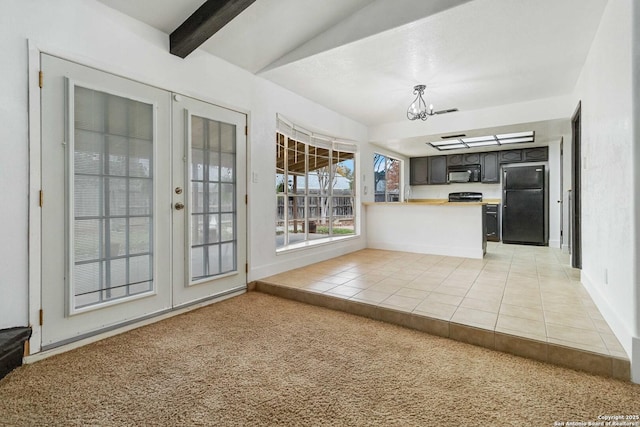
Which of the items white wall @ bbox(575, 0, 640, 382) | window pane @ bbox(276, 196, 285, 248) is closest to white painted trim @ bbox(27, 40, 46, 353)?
window pane @ bbox(276, 196, 285, 248)

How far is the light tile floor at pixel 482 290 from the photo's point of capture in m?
2.15

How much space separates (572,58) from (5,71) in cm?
464

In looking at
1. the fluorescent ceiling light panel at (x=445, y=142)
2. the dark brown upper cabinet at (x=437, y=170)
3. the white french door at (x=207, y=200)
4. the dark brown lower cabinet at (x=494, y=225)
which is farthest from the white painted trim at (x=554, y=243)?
the white french door at (x=207, y=200)

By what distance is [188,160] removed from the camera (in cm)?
287

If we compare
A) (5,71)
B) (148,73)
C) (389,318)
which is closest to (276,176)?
(148,73)

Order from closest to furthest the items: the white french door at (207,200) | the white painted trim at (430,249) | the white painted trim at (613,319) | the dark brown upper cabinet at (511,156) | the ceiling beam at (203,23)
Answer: the white painted trim at (613,319)
the ceiling beam at (203,23)
the white french door at (207,200)
the white painted trim at (430,249)
the dark brown upper cabinet at (511,156)

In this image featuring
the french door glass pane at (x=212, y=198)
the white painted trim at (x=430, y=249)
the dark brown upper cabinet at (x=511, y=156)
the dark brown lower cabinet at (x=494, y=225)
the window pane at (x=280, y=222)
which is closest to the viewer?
the french door glass pane at (x=212, y=198)

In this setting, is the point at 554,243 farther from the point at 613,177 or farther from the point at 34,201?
the point at 34,201

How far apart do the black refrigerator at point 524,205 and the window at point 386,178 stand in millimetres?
2358

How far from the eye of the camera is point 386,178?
24.7 ft

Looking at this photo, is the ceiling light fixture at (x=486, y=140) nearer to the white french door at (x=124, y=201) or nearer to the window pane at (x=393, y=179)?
the window pane at (x=393, y=179)

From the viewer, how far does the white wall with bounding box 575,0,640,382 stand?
179 centimetres

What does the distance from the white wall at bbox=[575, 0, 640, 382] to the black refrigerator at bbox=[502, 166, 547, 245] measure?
3.68 meters

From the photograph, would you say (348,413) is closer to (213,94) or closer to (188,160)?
(188,160)
